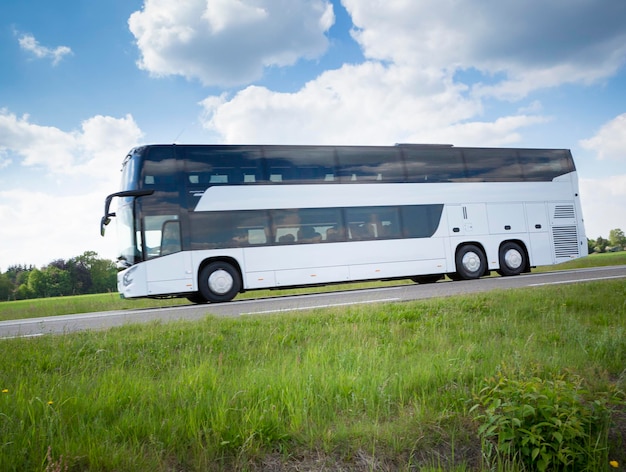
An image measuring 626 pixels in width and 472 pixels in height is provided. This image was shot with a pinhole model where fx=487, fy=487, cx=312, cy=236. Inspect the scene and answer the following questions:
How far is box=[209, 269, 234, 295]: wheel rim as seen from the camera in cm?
1292

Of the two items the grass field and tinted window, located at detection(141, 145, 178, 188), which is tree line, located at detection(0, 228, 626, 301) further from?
the grass field

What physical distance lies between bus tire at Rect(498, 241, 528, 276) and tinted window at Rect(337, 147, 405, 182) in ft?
14.4

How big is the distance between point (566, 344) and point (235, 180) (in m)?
10.1

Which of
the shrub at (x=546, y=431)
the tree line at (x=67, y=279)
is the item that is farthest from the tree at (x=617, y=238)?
the shrub at (x=546, y=431)

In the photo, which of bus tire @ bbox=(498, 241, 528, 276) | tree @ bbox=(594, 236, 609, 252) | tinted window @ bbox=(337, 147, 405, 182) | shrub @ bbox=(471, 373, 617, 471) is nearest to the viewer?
shrub @ bbox=(471, 373, 617, 471)

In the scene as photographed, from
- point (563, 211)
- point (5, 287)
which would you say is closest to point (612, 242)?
point (563, 211)

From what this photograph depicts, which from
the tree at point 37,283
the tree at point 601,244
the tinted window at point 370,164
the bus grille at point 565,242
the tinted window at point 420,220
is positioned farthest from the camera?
the tree at point 601,244

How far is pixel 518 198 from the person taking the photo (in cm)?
1652

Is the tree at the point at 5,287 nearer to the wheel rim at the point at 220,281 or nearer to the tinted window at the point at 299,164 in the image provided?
the wheel rim at the point at 220,281

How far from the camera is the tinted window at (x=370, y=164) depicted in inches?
583

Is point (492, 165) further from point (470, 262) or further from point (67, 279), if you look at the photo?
point (67, 279)

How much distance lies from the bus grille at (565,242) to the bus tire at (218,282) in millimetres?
11112

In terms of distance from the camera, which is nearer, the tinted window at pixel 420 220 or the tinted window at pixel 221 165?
the tinted window at pixel 221 165

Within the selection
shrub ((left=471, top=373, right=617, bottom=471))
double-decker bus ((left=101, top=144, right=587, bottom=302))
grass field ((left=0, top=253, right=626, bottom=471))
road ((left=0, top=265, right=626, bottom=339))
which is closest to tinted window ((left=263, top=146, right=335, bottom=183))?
double-decker bus ((left=101, top=144, right=587, bottom=302))
